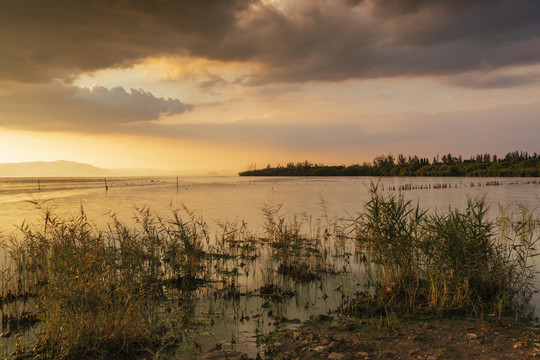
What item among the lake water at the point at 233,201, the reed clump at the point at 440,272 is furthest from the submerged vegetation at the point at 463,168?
the reed clump at the point at 440,272

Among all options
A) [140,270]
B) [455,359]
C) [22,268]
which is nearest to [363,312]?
[455,359]

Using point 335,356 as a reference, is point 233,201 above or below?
below

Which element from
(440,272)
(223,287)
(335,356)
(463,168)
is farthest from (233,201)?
(463,168)

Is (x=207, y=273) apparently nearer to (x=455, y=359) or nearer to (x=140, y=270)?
(x=140, y=270)

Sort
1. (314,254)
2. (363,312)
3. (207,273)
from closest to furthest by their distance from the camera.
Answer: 1. (363,312)
2. (207,273)
3. (314,254)

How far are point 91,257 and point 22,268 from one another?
7057 millimetres

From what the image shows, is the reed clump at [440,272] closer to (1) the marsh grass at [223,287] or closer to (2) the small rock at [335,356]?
(1) the marsh grass at [223,287]

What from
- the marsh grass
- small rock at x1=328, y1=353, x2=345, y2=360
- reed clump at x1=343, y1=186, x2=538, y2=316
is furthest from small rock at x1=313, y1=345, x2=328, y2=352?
reed clump at x1=343, y1=186, x2=538, y2=316

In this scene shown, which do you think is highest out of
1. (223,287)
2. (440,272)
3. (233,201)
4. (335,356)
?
(440,272)

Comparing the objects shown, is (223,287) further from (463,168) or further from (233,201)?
(463,168)

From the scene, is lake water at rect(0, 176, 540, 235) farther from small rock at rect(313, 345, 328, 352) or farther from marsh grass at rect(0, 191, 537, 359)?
small rock at rect(313, 345, 328, 352)

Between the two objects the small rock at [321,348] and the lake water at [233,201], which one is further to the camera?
the lake water at [233,201]

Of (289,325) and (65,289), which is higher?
(65,289)

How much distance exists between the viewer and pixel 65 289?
660 centimetres
